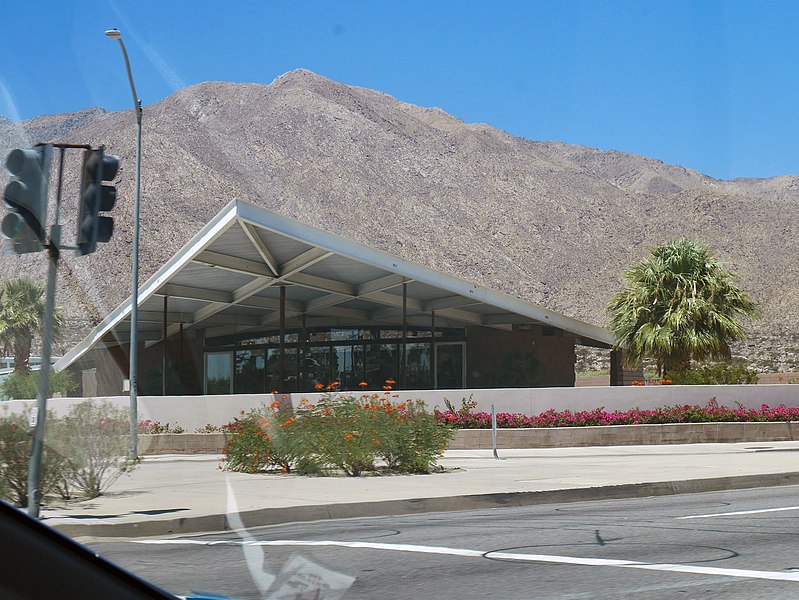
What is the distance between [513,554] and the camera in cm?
334

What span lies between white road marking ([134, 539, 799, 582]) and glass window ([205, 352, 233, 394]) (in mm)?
447

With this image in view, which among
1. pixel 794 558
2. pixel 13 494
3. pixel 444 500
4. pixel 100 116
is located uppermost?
pixel 100 116

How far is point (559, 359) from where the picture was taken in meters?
36.1

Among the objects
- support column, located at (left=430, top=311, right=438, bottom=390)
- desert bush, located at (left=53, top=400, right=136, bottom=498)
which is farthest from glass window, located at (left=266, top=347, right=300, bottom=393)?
support column, located at (left=430, top=311, right=438, bottom=390)

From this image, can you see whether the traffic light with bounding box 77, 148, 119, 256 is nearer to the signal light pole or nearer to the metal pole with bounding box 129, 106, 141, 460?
the signal light pole

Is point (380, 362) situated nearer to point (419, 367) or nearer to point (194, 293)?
point (419, 367)

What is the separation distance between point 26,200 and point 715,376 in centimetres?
2754

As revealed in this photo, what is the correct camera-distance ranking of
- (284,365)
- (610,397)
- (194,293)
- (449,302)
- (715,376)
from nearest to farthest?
(194,293) < (284,365) < (610,397) < (715,376) < (449,302)

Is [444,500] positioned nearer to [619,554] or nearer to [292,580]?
[292,580]

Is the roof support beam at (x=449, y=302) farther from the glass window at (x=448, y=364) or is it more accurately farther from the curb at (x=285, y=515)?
the curb at (x=285, y=515)

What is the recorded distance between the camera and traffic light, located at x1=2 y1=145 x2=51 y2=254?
3.35 feet

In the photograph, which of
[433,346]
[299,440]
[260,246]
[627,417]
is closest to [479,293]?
[433,346]

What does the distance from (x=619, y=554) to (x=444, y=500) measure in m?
3.33

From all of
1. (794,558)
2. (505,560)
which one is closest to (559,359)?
(794,558)
